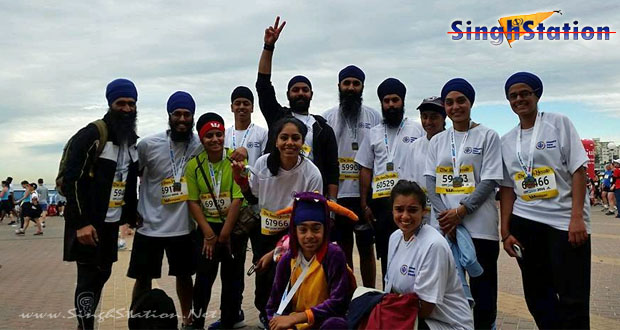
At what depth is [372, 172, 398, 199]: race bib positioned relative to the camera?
5059mm

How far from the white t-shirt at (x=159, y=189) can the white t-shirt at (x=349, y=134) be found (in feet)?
4.94

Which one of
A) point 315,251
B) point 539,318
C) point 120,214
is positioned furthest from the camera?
point 120,214

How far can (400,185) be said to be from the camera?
3732 millimetres

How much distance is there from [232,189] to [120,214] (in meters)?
0.97

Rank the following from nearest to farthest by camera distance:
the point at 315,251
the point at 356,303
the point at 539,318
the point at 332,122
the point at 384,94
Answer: the point at 356,303 → the point at 315,251 → the point at 539,318 → the point at 384,94 → the point at 332,122

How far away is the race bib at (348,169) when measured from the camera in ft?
17.9

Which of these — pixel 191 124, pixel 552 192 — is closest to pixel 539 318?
pixel 552 192

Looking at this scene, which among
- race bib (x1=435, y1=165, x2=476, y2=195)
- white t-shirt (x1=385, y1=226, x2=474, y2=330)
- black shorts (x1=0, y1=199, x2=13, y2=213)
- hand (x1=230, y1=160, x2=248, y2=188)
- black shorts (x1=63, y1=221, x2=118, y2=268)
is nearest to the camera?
white t-shirt (x1=385, y1=226, x2=474, y2=330)

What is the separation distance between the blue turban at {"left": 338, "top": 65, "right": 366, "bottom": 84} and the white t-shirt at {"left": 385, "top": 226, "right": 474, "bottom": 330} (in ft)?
7.61

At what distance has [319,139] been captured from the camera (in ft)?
16.4

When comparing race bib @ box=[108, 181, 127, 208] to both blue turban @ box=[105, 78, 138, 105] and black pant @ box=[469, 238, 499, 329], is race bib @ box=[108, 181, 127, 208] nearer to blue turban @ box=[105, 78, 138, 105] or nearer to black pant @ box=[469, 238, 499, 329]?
blue turban @ box=[105, 78, 138, 105]

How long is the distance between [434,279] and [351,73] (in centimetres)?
273

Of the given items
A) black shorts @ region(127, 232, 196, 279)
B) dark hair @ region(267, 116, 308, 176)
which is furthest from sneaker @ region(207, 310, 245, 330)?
dark hair @ region(267, 116, 308, 176)

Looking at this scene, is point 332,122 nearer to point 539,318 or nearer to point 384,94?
point 384,94
